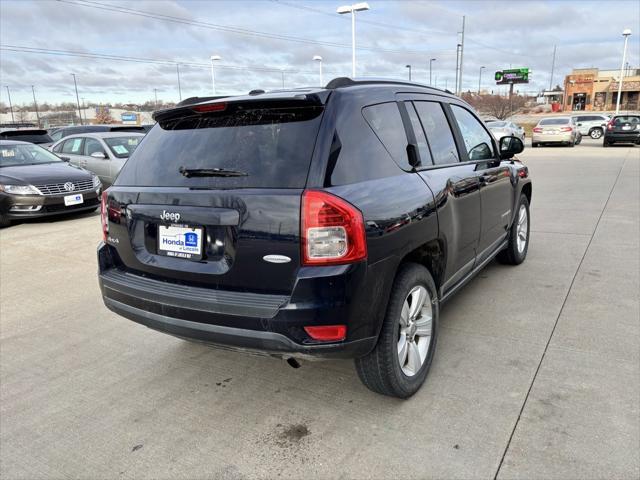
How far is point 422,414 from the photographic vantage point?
8.92ft

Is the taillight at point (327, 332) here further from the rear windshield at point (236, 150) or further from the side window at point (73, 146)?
the side window at point (73, 146)

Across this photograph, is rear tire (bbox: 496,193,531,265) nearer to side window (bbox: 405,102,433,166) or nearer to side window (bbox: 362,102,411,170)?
side window (bbox: 405,102,433,166)

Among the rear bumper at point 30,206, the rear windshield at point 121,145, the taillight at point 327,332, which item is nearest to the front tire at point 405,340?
the taillight at point 327,332

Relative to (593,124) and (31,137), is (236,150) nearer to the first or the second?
(31,137)

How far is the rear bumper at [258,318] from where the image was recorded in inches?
89.6

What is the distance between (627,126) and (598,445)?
25518 mm

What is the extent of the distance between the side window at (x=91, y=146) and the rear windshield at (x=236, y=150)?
9314 millimetres

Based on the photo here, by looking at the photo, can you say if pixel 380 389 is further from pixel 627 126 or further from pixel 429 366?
pixel 627 126

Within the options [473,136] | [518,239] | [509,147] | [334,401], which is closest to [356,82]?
[473,136]

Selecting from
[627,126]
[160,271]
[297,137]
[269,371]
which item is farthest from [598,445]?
[627,126]

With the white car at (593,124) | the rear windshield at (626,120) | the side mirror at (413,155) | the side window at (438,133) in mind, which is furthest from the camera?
the white car at (593,124)

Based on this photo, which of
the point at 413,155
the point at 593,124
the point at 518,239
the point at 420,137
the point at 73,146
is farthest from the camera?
the point at 593,124

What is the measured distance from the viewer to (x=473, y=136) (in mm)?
4203

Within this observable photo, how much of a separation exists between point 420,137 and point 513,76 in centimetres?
7407
